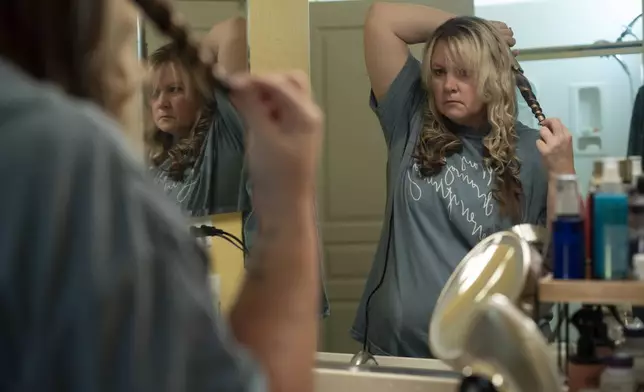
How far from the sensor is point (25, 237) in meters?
0.31

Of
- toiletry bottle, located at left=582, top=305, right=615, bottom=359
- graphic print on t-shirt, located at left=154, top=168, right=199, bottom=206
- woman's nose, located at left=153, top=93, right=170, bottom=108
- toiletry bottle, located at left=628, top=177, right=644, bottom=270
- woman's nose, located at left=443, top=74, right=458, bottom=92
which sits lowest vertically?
toiletry bottle, located at left=582, top=305, right=615, bottom=359

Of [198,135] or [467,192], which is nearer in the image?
[467,192]

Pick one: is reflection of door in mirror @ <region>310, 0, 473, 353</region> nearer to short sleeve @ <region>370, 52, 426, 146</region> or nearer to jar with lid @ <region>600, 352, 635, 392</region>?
short sleeve @ <region>370, 52, 426, 146</region>

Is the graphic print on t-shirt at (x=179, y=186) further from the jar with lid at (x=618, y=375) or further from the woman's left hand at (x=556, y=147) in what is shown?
the jar with lid at (x=618, y=375)

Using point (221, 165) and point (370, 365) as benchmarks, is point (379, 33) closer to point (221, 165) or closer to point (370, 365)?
point (221, 165)

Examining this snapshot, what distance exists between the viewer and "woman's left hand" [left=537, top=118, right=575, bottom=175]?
1.05 metres

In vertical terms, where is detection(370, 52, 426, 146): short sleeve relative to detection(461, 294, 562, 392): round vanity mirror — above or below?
above

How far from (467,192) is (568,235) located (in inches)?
8.6

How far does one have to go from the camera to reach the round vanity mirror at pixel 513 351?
88cm

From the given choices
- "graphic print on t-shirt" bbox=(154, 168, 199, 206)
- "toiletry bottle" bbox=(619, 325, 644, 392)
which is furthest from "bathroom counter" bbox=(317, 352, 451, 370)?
"graphic print on t-shirt" bbox=(154, 168, 199, 206)

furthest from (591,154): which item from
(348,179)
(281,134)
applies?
(281,134)

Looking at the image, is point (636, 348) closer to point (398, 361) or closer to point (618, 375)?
point (618, 375)

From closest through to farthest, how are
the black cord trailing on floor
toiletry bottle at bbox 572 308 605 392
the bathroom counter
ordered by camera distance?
toiletry bottle at bbox 572 308 605 392, the bathroom counter, the black cord trailing on floor

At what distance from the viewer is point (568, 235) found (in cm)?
94
